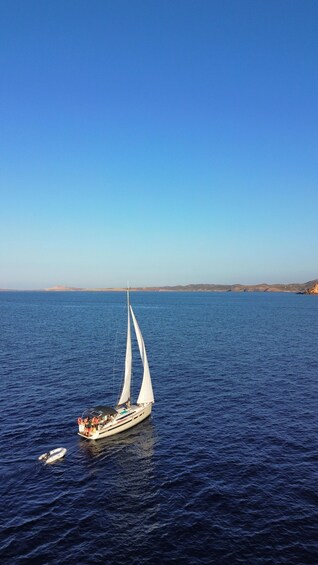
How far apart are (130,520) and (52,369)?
47.9m

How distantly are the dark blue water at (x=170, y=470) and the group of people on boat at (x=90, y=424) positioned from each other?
1.38m

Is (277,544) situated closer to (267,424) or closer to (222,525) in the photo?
(222,525)

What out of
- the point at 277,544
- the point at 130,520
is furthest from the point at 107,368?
the point at 277,544

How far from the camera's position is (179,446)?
4197cm

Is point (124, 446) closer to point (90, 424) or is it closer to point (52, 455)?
point (90, 424)

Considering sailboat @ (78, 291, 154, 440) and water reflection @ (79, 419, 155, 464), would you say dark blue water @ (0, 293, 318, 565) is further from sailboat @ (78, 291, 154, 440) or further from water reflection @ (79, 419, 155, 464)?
sailboat @ (78, 291, 154, 440)

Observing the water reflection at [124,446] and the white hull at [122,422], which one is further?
the white hull at [122,422]

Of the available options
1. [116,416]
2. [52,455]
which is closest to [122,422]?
[116,416]

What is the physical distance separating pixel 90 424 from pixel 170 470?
444 inches

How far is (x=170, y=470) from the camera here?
121 ft

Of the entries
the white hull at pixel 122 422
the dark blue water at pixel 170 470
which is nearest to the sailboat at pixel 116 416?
the white hull at pixel 122 422

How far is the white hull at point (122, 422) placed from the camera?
143 feet

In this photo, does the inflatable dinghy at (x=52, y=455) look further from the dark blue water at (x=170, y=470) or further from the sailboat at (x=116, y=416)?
the sailboat at (x=116, y=416)

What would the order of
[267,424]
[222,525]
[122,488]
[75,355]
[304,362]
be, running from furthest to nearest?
[75,355], [304,362], [267,424], [122,488], [222,525]
